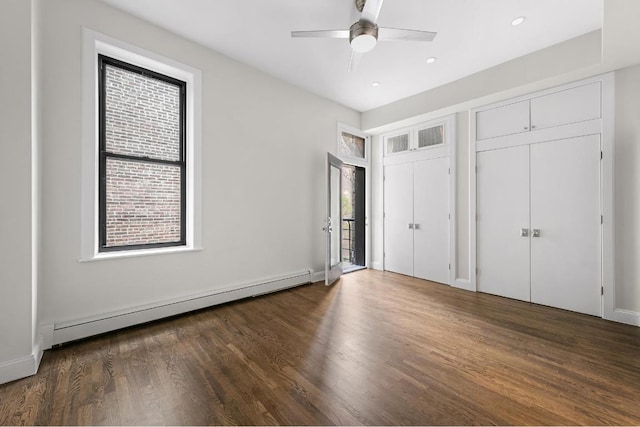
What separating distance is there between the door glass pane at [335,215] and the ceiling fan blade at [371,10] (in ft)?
7.43

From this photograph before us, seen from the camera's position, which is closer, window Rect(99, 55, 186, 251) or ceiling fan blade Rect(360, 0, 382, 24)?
ceiling fan blade Rect(360, 0, 382, 24)

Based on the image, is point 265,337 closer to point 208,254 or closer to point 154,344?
point 154,344

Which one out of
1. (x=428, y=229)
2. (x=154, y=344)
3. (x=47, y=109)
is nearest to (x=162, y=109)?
(x=47, y=109)

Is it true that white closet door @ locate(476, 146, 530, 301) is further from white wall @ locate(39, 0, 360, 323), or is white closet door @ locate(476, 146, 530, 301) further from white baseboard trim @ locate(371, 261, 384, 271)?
white wall @ locate(39, 0, 360, 323)

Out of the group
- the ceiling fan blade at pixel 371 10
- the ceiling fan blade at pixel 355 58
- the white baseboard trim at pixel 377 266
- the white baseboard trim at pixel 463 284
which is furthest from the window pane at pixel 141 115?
the white baseboard trim at pixel 463 284

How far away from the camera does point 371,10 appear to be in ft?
6.64

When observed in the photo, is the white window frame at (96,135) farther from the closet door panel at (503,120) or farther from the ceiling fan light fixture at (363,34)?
the closet door panel at (503,120)

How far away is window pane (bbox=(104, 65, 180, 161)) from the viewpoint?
259 cm

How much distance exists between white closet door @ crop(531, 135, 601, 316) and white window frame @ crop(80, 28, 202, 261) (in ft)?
13.9

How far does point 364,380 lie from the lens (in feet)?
5.85

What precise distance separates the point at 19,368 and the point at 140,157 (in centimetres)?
193

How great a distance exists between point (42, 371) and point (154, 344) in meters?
0.69

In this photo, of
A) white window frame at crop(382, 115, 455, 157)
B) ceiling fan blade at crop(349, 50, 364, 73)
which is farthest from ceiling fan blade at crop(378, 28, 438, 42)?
white window frame at crop(382, 115, 455, 157)

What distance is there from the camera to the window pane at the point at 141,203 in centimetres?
260
